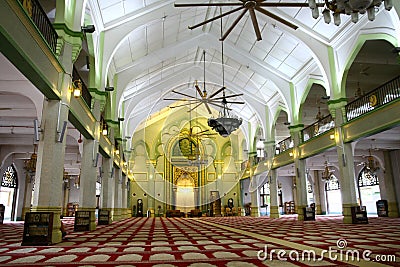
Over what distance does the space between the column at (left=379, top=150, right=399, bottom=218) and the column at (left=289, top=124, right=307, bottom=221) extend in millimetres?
5802

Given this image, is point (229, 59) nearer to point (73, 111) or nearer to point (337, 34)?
point (337, 34)

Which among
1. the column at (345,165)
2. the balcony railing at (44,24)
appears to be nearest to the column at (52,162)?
the balcony railing at (44,24)

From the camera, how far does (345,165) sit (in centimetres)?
988

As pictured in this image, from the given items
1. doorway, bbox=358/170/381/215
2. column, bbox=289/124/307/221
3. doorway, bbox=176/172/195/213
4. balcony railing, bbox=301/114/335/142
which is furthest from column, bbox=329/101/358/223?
doorway, bbox=176/172/195/213

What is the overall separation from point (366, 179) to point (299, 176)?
28.6 feet

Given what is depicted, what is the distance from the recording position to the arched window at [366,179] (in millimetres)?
18219

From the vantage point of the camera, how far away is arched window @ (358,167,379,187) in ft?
59.8

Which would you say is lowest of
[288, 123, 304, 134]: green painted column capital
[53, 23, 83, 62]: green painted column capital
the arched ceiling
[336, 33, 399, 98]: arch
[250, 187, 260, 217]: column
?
[250, 187, 260, 217]: column

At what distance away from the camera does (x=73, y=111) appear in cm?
655

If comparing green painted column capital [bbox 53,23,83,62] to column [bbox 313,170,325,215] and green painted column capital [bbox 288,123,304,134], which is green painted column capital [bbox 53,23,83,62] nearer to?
green painted column capital [bbox 288,123,304,134]

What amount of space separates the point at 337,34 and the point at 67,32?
26.8 feet

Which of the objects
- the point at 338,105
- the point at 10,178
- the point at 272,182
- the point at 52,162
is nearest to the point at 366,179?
the point at 272,182

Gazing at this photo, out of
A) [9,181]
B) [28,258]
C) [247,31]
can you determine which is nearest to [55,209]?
[28,258]

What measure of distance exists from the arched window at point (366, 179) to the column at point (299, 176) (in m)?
7.29
